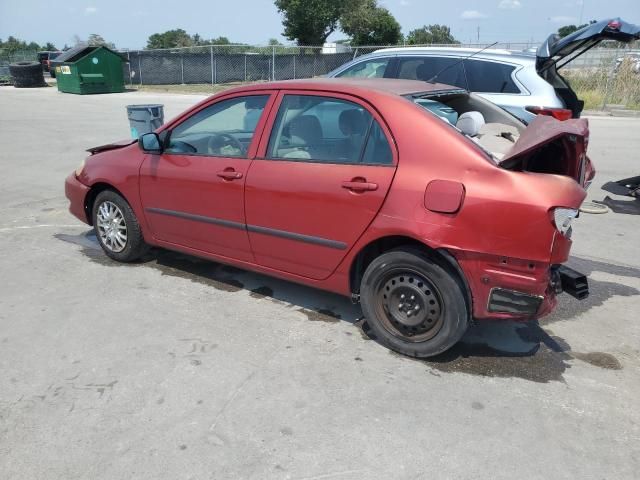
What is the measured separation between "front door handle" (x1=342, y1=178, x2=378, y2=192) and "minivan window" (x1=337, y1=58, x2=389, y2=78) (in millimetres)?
5431

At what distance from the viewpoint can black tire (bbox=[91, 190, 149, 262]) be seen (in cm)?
483

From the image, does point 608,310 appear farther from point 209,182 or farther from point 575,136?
point 209,182

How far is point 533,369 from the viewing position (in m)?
3.39

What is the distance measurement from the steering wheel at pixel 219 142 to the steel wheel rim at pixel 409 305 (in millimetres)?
1588

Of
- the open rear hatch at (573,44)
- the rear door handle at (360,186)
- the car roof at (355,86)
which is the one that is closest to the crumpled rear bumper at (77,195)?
the car roof at (355,86)

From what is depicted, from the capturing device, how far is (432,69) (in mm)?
7840

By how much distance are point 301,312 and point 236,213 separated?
0.88m

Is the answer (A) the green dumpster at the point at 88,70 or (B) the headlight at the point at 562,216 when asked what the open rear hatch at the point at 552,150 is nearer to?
(B) the headlight at the point at 562,216

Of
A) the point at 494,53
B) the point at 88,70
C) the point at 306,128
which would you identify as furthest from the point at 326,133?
the point at 88,70

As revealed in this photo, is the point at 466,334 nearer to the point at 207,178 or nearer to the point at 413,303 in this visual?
the point at 413,303

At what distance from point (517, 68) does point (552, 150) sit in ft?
15.0

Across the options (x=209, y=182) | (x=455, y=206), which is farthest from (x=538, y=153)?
(x=209, y=182)

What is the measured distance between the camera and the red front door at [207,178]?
→ 404cm

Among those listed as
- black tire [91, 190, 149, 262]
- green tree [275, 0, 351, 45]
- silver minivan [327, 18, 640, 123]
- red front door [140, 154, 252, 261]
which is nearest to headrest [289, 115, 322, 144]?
red front door [140, 154, 252, 261]
